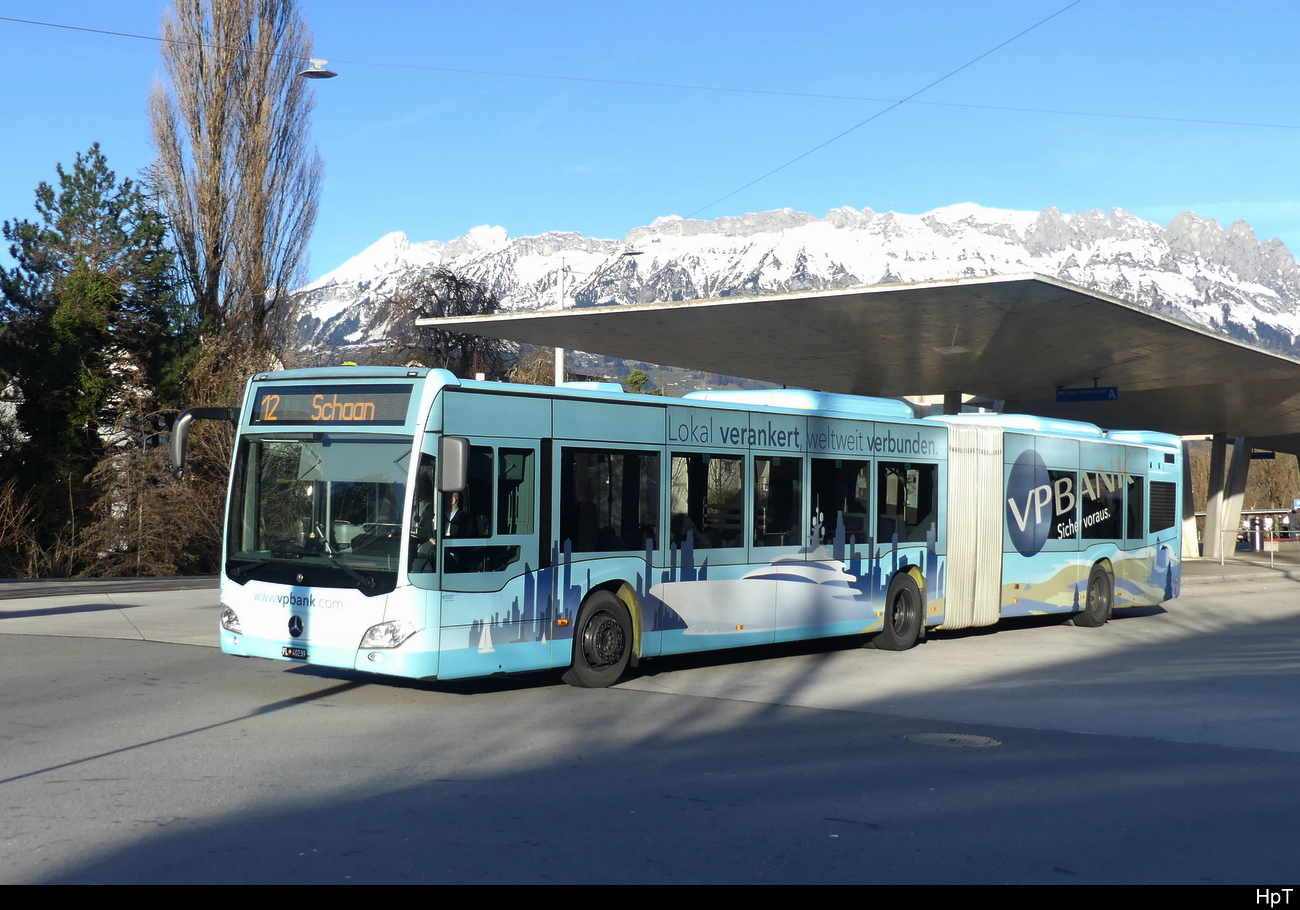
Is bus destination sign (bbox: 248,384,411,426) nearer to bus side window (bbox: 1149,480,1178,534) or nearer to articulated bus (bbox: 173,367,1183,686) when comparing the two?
articulated bus (bbox: 173,367,1183,686)

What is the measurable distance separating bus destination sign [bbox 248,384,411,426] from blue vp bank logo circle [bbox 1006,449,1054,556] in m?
9.88

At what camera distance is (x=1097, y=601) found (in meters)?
Result: 19.4

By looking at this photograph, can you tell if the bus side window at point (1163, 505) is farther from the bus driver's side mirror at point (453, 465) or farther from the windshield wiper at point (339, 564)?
the windshield wiper at point (339, 564)

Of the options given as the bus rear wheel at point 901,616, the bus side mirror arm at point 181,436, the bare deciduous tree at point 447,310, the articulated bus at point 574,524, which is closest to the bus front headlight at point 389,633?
the articulated bus at point 574,524

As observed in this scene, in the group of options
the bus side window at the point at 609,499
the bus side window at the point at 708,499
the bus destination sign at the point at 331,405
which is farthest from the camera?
the bus side window at the point at 708,499

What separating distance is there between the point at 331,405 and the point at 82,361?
2590 cm

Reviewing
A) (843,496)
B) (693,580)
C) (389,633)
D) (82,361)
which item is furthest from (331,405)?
(82,361)

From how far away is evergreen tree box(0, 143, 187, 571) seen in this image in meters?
32.6

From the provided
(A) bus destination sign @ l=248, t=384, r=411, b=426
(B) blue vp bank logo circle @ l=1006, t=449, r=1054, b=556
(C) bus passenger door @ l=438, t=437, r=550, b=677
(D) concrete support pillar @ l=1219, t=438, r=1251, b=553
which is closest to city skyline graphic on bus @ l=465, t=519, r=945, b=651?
(C) bus passenger door @ l=438, t=437, r=550, b=677

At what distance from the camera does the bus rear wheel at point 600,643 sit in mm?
11430

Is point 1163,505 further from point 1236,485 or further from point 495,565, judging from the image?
point 1236,485

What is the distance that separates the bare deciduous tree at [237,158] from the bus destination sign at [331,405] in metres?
27.3

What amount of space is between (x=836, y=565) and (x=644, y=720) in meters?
4.90

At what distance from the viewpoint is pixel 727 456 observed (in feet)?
43.0
